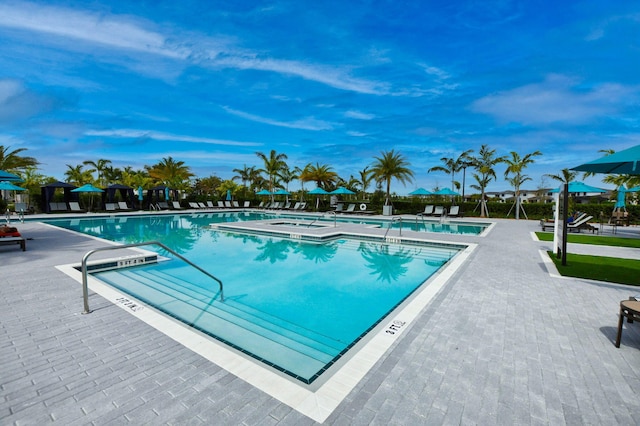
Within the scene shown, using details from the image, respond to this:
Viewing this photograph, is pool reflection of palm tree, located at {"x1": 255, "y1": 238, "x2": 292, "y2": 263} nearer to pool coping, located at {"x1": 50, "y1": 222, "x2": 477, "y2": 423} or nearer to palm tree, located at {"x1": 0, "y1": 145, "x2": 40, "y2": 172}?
pool coping, located at {"x1": 50, "y1": 222, "x2": 477, "y2": 423}

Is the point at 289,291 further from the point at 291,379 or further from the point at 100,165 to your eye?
the point at 100,165

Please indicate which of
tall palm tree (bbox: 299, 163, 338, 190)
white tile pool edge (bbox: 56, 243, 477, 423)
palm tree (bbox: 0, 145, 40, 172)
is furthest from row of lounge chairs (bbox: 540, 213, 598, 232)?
palm tree (bbox: 0, 145, 40, 172)

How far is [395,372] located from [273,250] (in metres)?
8.04

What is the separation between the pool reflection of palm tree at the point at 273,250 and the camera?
924cm

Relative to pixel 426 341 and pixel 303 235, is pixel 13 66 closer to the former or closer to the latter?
pixel 303 235

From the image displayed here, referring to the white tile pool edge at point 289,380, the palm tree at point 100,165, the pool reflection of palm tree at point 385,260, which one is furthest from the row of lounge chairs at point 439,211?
the palm tree at point 100,165

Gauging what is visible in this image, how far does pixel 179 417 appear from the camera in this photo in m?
2.15

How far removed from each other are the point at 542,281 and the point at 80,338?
290 inches

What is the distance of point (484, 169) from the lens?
23.2 metres

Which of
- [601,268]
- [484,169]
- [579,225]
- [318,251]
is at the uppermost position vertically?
[484,169]

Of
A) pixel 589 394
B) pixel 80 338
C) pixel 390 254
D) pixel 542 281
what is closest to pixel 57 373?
pixel 80 338

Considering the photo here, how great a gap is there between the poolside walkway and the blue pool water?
822 millimetres

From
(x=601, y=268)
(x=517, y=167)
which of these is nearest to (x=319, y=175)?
(x=517, y=167)

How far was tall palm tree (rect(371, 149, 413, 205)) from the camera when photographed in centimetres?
2441
